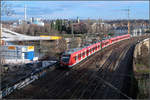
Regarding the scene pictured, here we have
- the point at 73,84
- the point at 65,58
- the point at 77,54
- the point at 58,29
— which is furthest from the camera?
the point at 58,29

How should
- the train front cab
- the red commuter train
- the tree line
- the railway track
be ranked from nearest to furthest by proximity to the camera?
the railway track, the train front cab, the red commuter train, the tree line

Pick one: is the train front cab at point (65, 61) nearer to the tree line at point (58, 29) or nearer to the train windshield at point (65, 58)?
the train windshield at point (65, 58)

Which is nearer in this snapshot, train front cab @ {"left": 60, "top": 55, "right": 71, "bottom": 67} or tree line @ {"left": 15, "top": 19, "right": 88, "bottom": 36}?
train front cab @ {"left": 60, "top": 55, "right": 71, "bottom": 67}

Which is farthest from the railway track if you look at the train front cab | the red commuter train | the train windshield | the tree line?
the tree line

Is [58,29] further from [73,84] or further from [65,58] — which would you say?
[73,84]

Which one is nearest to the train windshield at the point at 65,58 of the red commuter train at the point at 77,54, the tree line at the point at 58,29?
the red commuter train at the point at 77,54

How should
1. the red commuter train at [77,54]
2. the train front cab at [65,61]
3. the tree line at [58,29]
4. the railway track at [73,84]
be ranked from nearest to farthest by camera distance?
the railway track at [73,84]
the train front cab at [65,61]
the red commuter train at [77,54]
the tree line at [58,29]

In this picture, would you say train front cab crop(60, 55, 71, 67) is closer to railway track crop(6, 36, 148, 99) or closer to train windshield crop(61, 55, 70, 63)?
train windshield crop(61, 55, 70, 63)

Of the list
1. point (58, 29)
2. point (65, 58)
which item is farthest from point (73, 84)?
point (58, 29)

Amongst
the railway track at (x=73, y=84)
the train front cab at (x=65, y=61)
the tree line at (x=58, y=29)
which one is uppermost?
the tree line at (x=58, y=29)

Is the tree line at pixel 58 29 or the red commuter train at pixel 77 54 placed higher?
the tree line at pixel 58 29

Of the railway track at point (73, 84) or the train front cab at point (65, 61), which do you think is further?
the train front cab at point (65, 61)

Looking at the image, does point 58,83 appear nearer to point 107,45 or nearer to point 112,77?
point 112,77

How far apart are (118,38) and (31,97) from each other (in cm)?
3104
